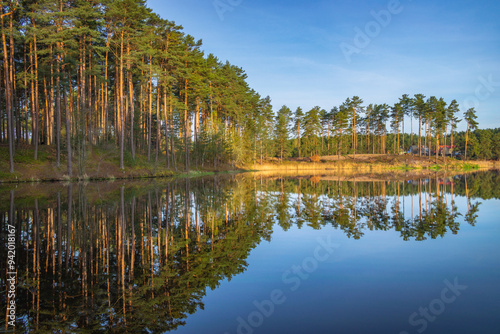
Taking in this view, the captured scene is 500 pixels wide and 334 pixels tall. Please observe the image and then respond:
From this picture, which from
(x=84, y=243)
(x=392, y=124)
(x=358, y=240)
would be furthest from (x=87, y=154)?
(x=392, y=124)

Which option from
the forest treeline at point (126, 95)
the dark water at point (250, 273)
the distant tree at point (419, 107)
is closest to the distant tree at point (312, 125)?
the forest treeline at point (126, 95)

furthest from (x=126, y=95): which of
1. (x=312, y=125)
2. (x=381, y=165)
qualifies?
(x=312, y=125)

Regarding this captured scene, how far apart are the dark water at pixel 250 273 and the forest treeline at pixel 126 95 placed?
2160 cm

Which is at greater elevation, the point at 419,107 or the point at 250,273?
the point at 419,107

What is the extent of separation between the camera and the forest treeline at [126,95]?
2861 centimetres

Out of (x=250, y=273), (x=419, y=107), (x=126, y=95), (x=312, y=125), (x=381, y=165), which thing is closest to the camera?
(x=250, y=273)

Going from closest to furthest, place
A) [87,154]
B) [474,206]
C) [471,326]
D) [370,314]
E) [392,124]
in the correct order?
[471,326] < [370,314] < [474,206] < [87,154] < [392,124]

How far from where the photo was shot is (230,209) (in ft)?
46.2

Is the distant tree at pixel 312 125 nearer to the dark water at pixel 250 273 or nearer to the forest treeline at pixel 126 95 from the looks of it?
the forest treeline at pixel 126 95

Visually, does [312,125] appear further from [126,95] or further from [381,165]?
[126,95]

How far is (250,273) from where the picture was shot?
20.7 ft

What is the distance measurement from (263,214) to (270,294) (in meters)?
7.71

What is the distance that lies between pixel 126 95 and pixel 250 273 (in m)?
33.6

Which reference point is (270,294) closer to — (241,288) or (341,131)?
(241,288)
